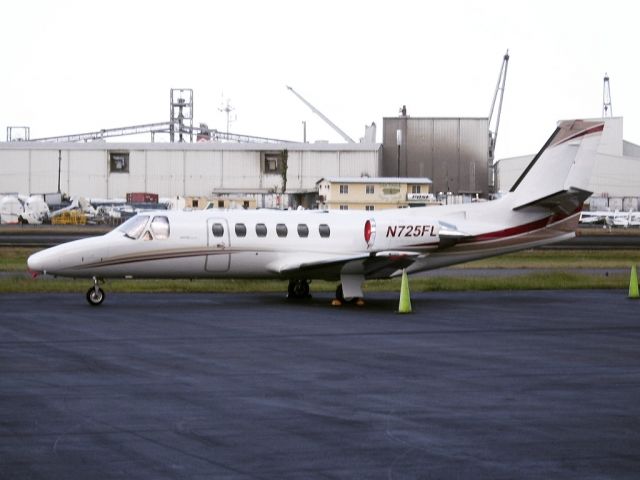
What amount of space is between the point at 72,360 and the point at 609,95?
576 ft

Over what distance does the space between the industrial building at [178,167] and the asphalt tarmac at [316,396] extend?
7677 cm

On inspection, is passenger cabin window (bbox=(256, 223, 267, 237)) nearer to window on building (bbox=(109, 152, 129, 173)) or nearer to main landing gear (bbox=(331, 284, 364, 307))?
main landing gear (bbox=(331, 284, 364, 307))

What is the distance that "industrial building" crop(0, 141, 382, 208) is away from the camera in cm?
10062

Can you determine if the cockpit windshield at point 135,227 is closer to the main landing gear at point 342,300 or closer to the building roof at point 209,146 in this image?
the main landing gear at point 342,300

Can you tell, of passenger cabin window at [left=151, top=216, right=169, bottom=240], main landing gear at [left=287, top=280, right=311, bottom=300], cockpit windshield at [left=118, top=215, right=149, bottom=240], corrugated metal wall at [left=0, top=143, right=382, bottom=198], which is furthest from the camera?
corrugated metal wall at [left=0, top=143, right=382, bottom=198]

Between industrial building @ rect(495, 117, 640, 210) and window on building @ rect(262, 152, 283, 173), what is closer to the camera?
window on building @ rect(262, 152, 283, 173)

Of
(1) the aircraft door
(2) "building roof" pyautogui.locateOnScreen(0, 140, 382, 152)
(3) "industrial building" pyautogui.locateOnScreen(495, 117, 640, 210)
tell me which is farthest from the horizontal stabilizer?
(3) "industrial building" pyautogui.locateOnScreen(495, 117, 640, 210)

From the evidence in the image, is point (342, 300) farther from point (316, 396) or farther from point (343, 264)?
point (316, 396)

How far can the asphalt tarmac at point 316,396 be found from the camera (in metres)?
9.71

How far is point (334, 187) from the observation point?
87.7 metres

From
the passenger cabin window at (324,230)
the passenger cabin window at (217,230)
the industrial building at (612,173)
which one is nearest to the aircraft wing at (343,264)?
the passenger cabin window at (324,230)

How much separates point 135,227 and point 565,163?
39.2ft

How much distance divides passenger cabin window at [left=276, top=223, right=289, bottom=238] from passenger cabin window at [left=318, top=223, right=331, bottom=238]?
101cm

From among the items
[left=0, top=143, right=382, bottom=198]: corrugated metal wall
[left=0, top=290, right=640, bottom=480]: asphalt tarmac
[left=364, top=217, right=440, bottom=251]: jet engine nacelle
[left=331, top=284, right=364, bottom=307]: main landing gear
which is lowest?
[left=0, top=290, right=640, bottom=480]: asphalt tarmac
